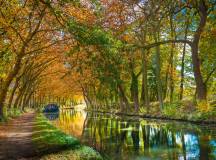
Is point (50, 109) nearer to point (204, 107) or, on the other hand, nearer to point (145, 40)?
point (145, 40)

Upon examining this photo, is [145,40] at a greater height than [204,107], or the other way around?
[145,40]

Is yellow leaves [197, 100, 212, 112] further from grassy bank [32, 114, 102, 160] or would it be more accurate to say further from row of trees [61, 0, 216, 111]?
grassy bank [32, 114, 102, 160]

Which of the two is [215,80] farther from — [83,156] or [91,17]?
[83,156]

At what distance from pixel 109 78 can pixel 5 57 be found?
34.7ft

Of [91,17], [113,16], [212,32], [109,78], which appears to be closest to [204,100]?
[212,32]

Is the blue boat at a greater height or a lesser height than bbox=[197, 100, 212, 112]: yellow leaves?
greater

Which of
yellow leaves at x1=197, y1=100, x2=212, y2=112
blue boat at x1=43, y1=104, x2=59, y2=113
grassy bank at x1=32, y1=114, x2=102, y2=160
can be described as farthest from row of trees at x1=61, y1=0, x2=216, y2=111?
blue boat at x1=43, y1=104, x2=59, y2=113

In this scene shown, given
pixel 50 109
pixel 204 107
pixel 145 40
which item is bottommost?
pixel 204 107

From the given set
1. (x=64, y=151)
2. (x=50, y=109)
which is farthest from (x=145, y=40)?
(x=50, y=109)

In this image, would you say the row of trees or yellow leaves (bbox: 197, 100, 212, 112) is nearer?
the row of trees

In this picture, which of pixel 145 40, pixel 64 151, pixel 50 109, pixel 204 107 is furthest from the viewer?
pixel 50 109

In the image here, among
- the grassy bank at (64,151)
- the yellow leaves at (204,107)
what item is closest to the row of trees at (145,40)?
the yellow leaves at (204,107)

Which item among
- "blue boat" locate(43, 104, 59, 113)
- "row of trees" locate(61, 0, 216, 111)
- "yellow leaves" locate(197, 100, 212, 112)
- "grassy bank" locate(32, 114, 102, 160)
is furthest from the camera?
"blue boat" locate(43, 104, 59, 113)

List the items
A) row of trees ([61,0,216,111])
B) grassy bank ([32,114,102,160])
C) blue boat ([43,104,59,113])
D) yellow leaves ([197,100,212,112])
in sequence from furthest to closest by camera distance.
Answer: blue boat ([43,104,59,113]) < yellow leaves ([197,100,212,112]) < row of trees ([61,0,216,111]) < grassy bank ([32,114,102,160])
